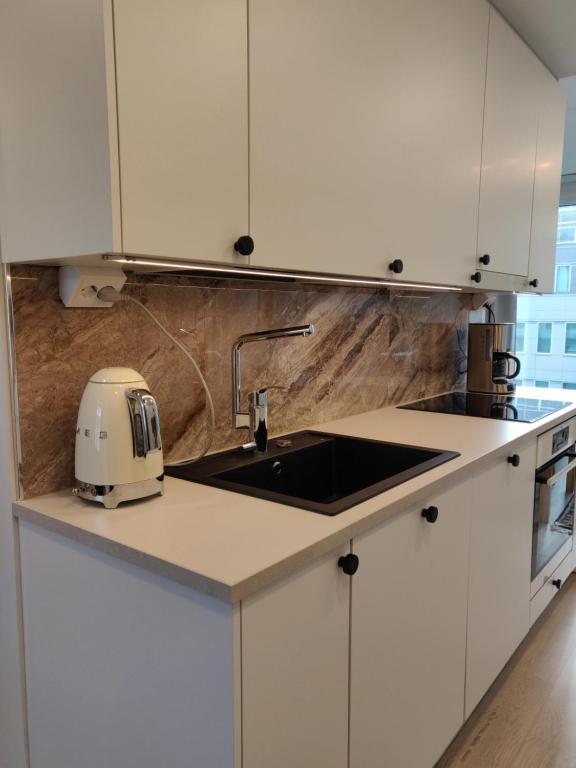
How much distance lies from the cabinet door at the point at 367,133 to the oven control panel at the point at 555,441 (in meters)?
0.68

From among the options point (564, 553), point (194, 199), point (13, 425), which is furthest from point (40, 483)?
point (564, 553)

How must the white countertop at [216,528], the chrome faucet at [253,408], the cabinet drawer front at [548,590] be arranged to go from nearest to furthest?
the white countertop at [216,528] → the chrome faucet at [253,408] → the cabinet drawer front at [548,590]

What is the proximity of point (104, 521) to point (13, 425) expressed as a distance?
30 centimetres

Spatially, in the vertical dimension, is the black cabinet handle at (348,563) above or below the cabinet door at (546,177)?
below

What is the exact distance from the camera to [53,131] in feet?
3.47

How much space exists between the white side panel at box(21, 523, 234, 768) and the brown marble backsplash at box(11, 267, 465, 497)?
0.24 meters

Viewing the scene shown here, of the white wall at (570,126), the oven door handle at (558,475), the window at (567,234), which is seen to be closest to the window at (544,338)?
the window at (567,234)

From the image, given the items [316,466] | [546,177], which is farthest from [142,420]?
[546,177]

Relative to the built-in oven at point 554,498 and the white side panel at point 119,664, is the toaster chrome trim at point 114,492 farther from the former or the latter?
the built-in oven at point 554,498

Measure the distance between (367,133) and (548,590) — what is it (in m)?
1.93

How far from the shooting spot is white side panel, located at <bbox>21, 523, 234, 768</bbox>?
3.06 feet

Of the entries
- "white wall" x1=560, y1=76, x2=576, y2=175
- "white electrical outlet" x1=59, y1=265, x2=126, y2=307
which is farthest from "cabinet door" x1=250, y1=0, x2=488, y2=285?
"white wall" x1=560, y1=76, x2=576, y2=175

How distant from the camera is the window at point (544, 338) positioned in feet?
13.4

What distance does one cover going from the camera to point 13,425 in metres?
1.22
